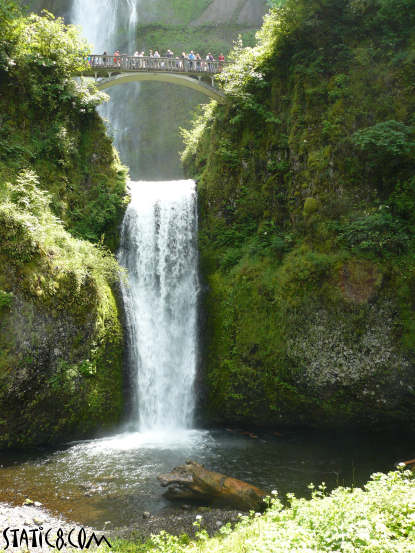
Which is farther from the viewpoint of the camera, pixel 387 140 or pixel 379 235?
pixel 387 140

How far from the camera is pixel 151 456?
1013 cm

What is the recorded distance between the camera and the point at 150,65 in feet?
58.4

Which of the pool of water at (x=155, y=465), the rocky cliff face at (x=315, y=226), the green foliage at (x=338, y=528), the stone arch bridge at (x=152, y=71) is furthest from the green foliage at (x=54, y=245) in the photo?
the green foliage at (x=338, y=528)

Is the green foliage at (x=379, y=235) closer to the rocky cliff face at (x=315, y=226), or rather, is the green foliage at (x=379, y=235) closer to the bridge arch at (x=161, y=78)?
the rocky cliff face at (x=315, y=226)

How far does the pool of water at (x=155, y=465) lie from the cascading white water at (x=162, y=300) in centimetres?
106

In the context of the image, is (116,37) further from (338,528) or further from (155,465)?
(338,528)

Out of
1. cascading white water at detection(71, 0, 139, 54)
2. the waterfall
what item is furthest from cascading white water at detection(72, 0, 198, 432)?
cascading white water at detection(71, 0, 139, 54)

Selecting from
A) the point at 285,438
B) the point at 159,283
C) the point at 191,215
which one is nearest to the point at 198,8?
the point at 191,215

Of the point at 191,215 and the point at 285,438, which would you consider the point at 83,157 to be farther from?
the point at 285,438

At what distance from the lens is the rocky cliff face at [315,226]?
11.5m

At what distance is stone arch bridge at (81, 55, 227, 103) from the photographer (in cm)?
1736

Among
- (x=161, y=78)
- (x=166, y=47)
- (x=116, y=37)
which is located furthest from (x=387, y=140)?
(x=116, y=37)

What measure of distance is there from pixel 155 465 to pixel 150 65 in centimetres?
1597

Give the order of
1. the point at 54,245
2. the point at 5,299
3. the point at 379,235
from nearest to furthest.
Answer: the point at 5,299, the point at 54,245, the point at 379,235
